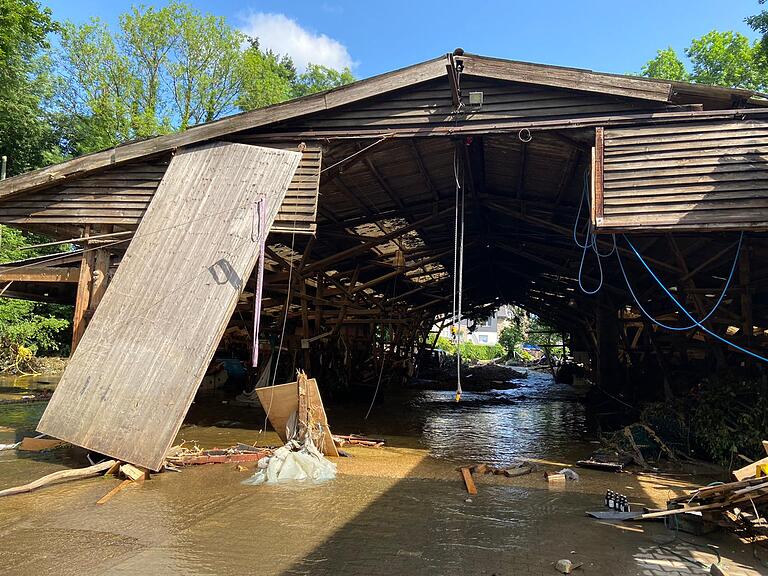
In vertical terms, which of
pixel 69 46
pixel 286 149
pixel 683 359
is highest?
pixel 69 46

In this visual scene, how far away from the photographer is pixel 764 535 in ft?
15.0

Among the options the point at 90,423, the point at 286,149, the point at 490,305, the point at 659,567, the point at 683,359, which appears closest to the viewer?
the point at 659,567

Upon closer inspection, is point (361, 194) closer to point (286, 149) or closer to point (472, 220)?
point (286, 149)

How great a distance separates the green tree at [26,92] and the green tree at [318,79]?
61.3 feet

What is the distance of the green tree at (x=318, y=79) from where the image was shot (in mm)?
39250

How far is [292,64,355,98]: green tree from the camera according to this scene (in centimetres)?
3925

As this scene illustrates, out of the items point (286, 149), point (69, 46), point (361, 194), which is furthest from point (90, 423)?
point (69, 46)

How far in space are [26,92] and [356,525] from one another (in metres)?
27.1

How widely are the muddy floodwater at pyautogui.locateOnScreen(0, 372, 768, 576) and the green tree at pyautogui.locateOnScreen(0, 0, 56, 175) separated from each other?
19.2m

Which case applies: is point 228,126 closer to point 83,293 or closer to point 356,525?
point 83,293

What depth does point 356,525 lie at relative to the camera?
5.00 m

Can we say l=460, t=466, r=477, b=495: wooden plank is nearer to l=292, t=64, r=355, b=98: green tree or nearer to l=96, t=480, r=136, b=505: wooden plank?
l=96, t=480, r=136, b=505: wooden plank

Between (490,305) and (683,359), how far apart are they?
13.9 m

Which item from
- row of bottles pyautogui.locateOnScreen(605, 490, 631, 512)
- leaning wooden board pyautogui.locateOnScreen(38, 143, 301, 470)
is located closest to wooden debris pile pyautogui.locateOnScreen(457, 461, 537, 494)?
row of bottles pyautogui.locateOnScreen(605, 490, 631, 512)
